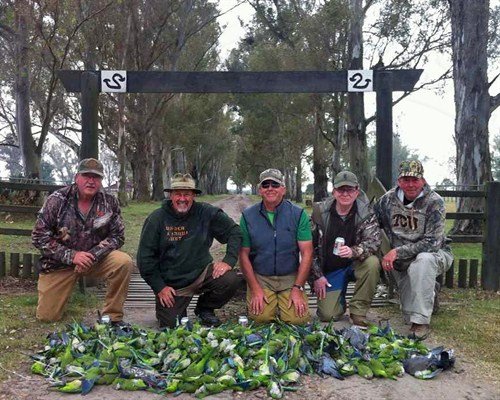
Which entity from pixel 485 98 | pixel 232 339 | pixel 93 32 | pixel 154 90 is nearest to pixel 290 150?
pixel 93 32

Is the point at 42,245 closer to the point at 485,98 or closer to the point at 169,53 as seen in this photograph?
the point at 485,98

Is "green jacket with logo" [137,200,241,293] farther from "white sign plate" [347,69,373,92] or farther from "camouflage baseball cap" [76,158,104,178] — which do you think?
"white sign plate" [347,69,373,92]

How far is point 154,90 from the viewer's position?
7.10 metres

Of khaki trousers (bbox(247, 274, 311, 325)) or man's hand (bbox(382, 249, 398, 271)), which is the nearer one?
khaki trousers (bbox(247, 274, 311, 325))

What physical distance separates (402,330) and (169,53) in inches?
966

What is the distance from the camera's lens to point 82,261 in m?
5.17

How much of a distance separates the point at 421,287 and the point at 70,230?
346 cm

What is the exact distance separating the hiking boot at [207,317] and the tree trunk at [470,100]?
819 centimetres

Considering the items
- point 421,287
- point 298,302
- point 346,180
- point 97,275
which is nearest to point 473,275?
point 421,287

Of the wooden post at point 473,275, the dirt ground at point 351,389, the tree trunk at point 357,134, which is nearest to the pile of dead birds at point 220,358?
the dirt ground at point 351,389

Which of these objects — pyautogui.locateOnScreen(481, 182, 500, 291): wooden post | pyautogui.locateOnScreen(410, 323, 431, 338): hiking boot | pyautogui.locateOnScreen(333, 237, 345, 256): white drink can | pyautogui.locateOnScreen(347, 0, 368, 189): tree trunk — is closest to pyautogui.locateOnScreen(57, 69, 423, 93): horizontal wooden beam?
pyautogui.locateOnScreen(481, 182, 500, 291): wooden post

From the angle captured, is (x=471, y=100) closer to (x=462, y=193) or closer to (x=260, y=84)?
(x=462, y=193)

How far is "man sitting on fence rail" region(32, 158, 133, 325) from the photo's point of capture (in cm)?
527

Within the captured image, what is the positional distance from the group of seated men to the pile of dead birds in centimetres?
61
